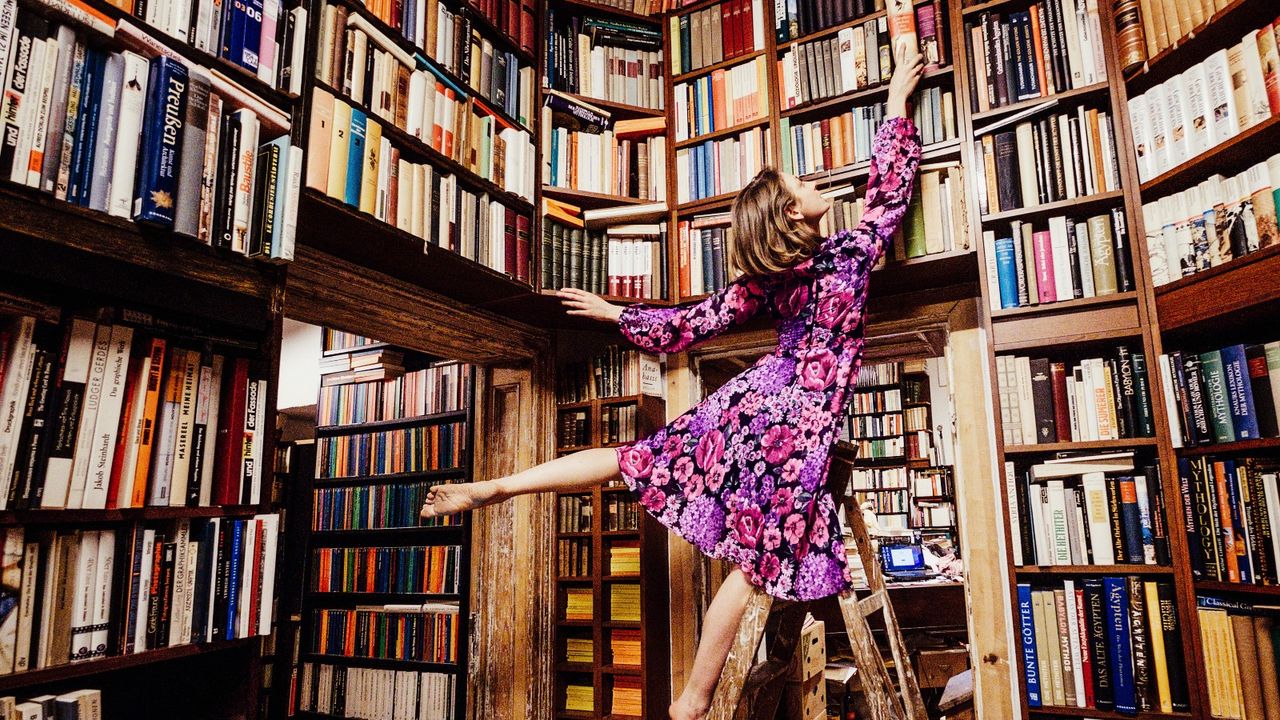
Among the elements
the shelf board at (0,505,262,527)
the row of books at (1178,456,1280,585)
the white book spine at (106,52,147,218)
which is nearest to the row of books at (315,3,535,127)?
the white book spine at (106,52,147,218)

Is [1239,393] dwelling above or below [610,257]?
below

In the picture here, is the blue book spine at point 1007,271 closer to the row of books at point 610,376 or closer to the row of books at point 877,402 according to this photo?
the row of books at point 610,376

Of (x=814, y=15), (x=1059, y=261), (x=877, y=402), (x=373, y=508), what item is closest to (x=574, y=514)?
(x=373, y=508)

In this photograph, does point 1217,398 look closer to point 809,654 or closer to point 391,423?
point 809,654

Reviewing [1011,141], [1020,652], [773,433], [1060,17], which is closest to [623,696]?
[1020,652]

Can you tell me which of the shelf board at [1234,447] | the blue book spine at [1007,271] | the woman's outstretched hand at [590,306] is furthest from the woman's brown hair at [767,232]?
the shelf board at [1234,447]

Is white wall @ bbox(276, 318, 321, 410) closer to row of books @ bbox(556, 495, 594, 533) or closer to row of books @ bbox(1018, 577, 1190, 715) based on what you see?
row of books @ bbox(556, 495, 594, 533)

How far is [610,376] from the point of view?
3010mm

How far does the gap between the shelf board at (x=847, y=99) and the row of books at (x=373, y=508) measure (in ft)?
8.18

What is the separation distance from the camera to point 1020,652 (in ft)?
6.75

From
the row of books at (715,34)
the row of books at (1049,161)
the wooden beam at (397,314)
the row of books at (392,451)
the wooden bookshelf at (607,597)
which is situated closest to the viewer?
the row of books at (1049,161)

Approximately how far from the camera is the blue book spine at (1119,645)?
1.92m

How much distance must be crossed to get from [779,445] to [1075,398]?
1127 mm

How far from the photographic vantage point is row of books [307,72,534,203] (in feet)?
6.35
